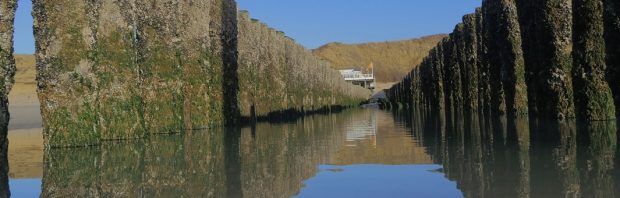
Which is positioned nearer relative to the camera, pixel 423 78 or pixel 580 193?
pixel 580 193

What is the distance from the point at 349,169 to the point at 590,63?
861 cm

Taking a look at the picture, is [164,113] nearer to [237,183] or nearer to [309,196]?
[237,183]

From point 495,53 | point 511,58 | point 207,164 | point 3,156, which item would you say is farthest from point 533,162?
point 495,53

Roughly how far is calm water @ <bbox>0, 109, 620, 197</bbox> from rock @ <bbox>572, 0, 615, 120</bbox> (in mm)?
3213

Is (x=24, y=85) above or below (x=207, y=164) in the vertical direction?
above

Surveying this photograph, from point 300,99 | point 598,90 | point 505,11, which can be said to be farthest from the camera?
point 300,99

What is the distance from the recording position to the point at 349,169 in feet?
23.2

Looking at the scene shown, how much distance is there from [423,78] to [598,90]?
3521 cm

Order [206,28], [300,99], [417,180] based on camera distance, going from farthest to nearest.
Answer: [300,99], [206,28], [417,180]

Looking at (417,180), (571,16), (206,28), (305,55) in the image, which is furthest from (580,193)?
(305,55)

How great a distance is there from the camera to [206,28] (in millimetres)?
17406

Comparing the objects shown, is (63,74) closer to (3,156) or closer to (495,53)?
(3,156)

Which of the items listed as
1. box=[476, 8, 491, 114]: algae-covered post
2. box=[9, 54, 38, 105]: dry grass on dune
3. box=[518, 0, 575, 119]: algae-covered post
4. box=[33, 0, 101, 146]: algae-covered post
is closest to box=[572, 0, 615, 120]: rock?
box=[518, 0, 575, 119]: algae-covered post

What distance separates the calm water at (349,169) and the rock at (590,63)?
3.21 metres
